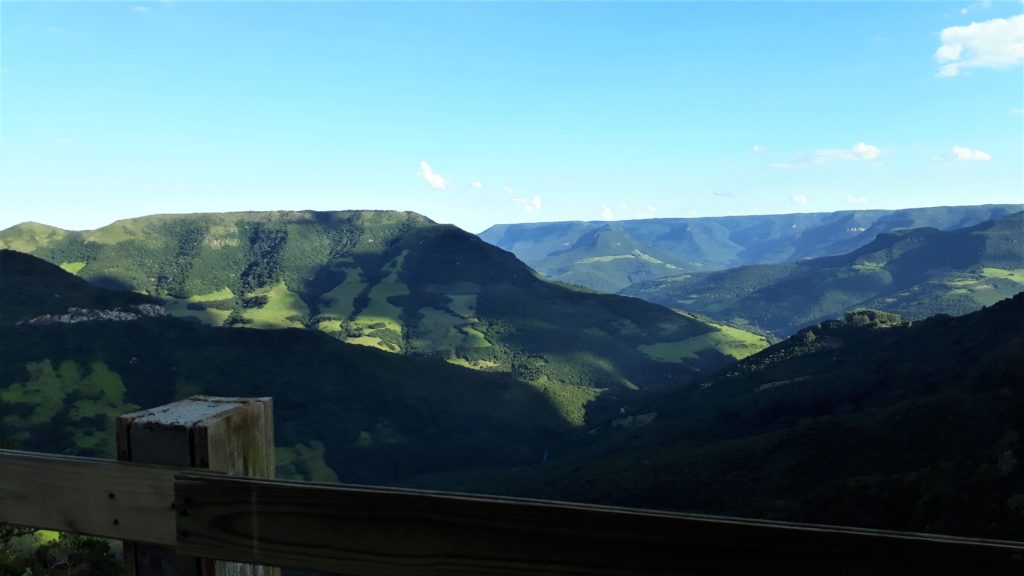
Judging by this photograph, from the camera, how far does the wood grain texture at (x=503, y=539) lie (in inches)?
76.2

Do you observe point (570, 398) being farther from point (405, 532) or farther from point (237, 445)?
point (405, 532)

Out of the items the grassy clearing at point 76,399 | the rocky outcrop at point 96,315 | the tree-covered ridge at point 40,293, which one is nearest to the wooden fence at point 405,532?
the grassy clearing at point 76,399

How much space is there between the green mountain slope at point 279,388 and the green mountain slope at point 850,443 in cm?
2049

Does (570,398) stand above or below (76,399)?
below

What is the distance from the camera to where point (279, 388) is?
143875mm

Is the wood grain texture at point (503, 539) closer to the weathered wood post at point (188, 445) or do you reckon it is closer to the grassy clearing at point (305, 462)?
the weathered wood post at point (188, 445)

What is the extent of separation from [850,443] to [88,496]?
7537 centimetres

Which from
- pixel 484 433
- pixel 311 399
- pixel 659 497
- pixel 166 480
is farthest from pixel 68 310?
pixel 166 480

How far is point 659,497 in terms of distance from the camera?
68.6 meters

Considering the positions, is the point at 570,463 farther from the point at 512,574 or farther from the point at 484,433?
the point at 512,574

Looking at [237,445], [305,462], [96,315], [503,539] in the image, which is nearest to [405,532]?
[503,539]

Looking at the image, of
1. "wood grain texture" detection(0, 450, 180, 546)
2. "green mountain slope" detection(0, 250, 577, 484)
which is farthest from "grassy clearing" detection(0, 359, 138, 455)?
"wood grain texture" detection(0, 450, 180, 546)

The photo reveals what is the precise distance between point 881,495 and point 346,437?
106 m

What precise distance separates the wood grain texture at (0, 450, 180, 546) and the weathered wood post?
2.6 inches
